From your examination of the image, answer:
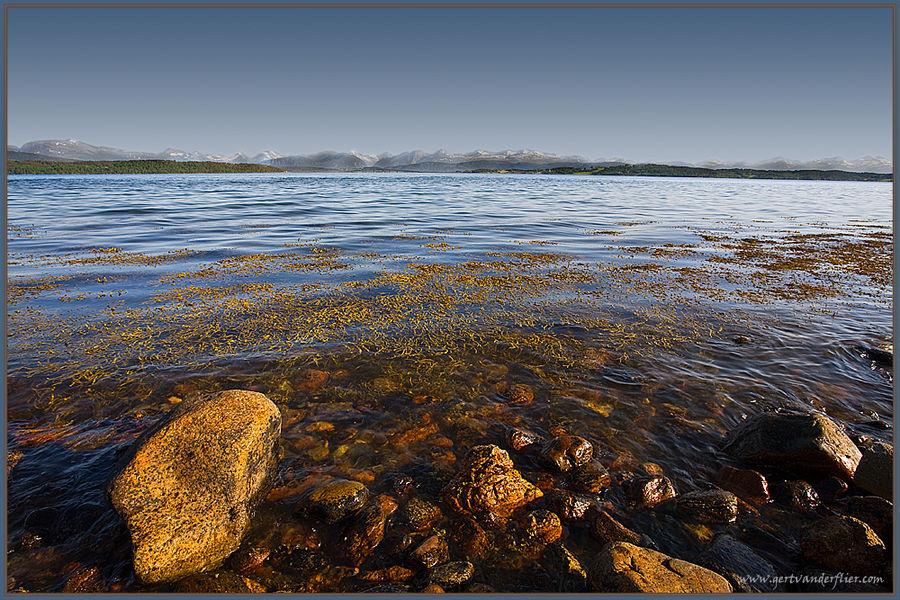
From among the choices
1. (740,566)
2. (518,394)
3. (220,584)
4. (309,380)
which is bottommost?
(220,584)

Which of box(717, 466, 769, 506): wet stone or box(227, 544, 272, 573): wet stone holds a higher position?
box(717, 466, 769, 506): wet stone

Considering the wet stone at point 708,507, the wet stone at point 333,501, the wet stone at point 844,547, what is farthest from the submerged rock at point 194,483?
the wet stone at point 844,547

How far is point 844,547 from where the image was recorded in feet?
15.5

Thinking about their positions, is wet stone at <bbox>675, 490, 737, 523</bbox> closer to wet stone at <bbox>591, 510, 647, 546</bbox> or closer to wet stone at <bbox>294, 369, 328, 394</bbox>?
wet stone at <bbox>591, 510, 647, 546</bbox>

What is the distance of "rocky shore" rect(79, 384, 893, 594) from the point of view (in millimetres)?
4664

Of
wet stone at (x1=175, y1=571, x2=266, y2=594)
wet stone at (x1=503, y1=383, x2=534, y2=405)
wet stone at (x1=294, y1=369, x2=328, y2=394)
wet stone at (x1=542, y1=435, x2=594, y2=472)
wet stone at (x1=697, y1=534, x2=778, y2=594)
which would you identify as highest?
wet stone at (x1=294, y1=369, x2=328, y2=394)

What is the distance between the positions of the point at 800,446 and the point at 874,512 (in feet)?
3.47

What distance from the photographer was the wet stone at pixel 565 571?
4.77 m

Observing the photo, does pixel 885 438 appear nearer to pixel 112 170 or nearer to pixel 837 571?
pixel 837 571

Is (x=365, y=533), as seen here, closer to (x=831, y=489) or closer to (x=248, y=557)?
(x=248, y=557)

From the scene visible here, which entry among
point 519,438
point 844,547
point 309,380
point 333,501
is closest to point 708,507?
point 844,547

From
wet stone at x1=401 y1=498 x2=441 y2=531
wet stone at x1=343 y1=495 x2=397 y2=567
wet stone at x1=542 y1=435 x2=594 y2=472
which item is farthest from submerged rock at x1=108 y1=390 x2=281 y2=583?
wet stone at x1=542 y1=435 x2=594 y2=472

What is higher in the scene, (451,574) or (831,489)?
(831,489)

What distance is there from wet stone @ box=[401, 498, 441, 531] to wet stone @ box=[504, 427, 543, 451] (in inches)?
73.7
